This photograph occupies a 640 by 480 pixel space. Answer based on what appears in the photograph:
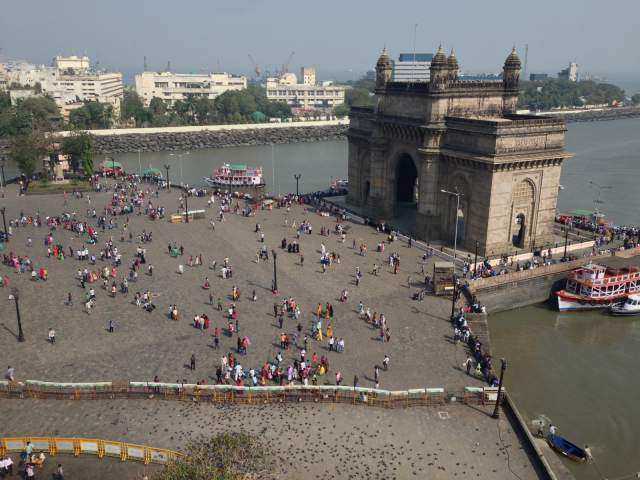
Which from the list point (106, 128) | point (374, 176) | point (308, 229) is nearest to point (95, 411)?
point (308, 229)

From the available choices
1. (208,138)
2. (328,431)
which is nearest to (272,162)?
(208,138)

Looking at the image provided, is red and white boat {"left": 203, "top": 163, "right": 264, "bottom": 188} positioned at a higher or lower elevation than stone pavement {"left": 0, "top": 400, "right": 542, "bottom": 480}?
higher

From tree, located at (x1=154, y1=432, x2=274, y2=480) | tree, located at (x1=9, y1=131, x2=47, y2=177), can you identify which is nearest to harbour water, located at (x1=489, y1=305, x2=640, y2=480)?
tree, located at (x1=154, y1=432, x2=274, y2=480)

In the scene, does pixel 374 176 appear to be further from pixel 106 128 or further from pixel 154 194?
pixel 106 128

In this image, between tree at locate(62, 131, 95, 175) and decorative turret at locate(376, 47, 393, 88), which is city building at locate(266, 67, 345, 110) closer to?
tree at locate(62, 131, 95, 175)

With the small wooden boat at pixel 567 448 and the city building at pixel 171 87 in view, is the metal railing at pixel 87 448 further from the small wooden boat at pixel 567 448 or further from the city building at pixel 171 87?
the city building at pixel 171 87
